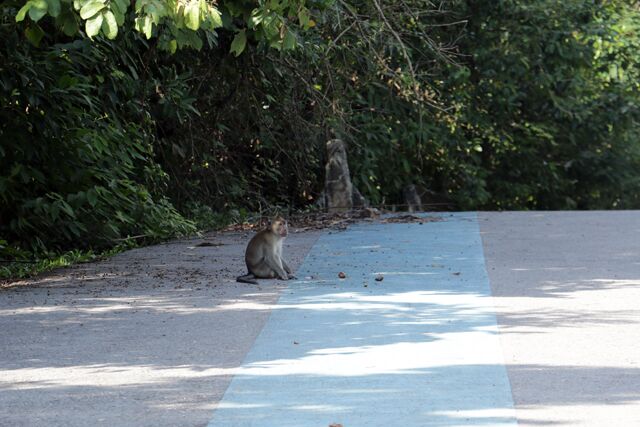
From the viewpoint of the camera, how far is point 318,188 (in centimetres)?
2264

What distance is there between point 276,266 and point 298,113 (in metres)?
7.63

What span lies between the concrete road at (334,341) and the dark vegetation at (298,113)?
157 cm

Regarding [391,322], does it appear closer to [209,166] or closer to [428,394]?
[428,394]

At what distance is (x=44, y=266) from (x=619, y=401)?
27.2ft

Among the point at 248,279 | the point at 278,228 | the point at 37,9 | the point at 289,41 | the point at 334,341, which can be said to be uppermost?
the point at 37,9

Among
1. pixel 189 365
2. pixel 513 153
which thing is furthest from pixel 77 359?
pixel 513 153

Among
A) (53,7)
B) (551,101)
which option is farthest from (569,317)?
(551,101)

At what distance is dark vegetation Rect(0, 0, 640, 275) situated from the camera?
1477 centimetres

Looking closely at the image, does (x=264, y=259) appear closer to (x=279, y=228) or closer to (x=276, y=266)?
(x=276, y=266)

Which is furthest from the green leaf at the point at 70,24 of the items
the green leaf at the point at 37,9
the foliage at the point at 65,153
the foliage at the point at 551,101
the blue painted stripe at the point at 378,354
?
the foliage at the point at 551,101

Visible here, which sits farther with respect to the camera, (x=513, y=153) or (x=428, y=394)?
(x=513, y=153)

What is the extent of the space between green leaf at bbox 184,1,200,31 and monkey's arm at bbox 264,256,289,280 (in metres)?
4.25

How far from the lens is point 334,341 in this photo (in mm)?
8961

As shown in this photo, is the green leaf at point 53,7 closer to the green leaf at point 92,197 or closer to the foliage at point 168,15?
the foliage at point 168,15
